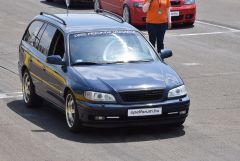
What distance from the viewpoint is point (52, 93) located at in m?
13.9

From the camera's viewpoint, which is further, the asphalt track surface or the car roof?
the car roof

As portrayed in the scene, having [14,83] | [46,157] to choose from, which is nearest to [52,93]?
[46,157]

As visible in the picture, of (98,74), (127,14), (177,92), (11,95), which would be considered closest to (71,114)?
(98,74)

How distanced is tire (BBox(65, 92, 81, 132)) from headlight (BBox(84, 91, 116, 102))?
1.03 ft

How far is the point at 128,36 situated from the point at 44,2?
66.2ft

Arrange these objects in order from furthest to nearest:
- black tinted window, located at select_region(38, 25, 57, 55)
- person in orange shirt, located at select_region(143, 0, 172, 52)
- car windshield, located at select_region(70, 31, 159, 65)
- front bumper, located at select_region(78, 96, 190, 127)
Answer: person in orange shirt, located at select_region(143, 0, 172, 52), black tinted window, located at select_region(38, 25, 57, 55), car windshield, located at select_region(70, 31, 159, 65), front bumper, located at select_region(78, 96, 190, 127)

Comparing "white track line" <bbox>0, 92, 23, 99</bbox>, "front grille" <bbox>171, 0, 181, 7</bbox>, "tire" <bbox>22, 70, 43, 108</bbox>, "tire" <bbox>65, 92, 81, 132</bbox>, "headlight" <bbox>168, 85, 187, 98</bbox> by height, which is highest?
"headlight" <bbox>168, 85, 187, 98</bbox>

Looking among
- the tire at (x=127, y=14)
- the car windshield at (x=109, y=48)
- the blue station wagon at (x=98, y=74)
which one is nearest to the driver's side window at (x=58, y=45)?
the blue station wagon at (x=98, y=74)

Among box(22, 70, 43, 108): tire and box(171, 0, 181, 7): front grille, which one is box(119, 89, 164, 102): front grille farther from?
box(171, 0, 181, 7): front grille

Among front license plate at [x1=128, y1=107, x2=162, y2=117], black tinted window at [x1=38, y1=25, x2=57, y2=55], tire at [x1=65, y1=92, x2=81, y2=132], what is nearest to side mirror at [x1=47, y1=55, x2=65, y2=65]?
tire at [x1=65, y1=92, x2=81, y2=132]

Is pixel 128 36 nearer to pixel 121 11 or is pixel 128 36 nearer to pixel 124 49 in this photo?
pixel 124 49

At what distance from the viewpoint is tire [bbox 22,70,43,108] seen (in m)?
15.0

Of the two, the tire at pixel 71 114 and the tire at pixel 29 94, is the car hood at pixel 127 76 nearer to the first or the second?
the tire at pixel 71 114

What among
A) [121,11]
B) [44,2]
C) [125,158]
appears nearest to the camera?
[125,158]
